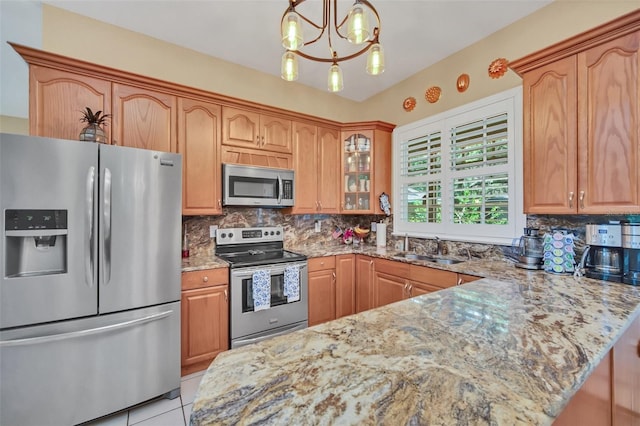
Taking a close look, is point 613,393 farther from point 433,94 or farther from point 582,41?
point 433,94

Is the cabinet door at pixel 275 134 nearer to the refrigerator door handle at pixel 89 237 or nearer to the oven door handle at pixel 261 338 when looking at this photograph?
the refrigerator door handle at pixel 89 237

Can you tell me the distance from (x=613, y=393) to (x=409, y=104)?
2940 mm

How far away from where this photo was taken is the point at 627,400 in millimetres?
1138

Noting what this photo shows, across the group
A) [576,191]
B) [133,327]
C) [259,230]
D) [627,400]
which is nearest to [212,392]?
[133,327]

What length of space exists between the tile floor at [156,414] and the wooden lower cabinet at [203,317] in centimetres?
28

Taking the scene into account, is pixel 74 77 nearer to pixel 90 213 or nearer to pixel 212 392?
pixel 90 213

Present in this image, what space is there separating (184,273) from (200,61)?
2147mm

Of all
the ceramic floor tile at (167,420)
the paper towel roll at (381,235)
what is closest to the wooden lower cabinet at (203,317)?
the ceramic floor tile at (167,420)

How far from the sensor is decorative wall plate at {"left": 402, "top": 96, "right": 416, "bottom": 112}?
3.17 metres

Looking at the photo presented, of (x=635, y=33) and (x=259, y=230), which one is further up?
(x=635, y=33)

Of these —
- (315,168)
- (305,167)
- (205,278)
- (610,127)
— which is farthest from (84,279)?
(610,127)

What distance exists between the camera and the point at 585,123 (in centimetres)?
164

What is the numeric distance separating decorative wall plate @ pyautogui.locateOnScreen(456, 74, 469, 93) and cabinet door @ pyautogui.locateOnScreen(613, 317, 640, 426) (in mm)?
2224

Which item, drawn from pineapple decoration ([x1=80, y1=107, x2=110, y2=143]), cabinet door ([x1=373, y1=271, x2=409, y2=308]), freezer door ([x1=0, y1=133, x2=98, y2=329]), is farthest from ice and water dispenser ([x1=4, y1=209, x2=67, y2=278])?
cabinet door ([x1=373, y1=271, x2=409, y2=308])
